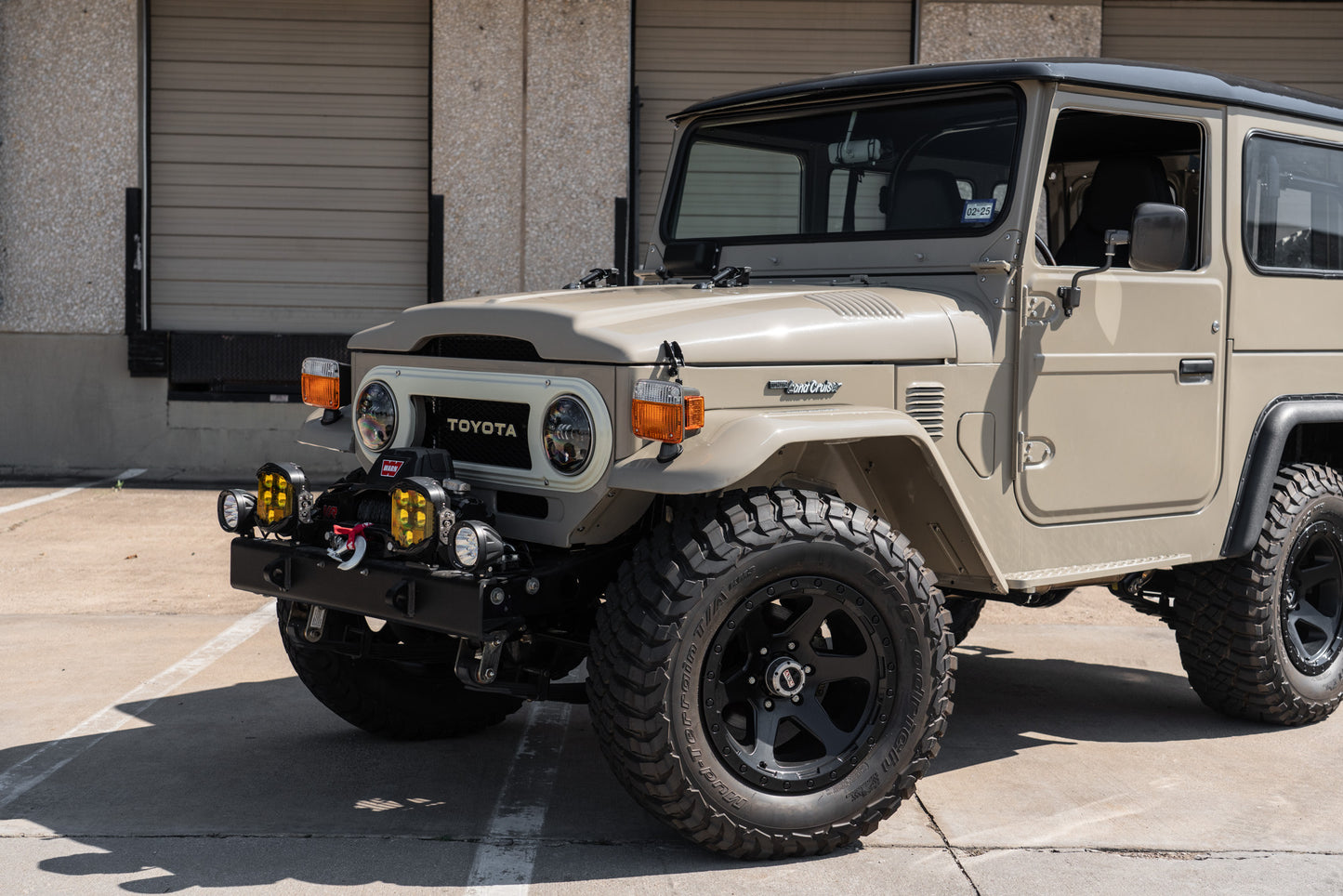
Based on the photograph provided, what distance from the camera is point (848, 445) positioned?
416 centimetres

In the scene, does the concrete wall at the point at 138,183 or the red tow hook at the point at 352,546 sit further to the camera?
the concrete wall at the point at 138,183

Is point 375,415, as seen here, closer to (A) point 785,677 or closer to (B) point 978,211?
(A) point 785,677

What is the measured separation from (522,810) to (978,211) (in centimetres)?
238

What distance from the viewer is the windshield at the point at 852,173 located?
4539 mm

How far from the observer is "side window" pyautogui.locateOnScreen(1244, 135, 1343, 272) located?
5.16 metres

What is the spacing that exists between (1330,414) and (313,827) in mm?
4004

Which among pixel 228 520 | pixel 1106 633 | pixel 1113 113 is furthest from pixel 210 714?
pixel 1106 633

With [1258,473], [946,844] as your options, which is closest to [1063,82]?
[1258,473]

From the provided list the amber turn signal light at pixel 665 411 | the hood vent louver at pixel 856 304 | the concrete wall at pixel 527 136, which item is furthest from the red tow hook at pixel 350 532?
the concrete wall at pixel 527 136

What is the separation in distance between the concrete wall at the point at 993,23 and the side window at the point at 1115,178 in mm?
6630

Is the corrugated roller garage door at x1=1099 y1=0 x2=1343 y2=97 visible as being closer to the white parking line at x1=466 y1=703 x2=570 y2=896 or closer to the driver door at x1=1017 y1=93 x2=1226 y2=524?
the driver door at x1=1017 y1=93 x2=1226 y2=524

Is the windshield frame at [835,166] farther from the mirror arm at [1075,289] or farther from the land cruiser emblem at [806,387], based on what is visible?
the land cruiser emblem at [806,387]

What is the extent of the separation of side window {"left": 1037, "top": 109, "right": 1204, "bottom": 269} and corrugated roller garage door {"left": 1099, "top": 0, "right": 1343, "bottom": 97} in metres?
7.19

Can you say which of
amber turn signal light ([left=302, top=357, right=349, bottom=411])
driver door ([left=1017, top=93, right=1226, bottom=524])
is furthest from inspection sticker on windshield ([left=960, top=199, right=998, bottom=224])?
amber turn signal light ([left=302, top=357, right=349, bottom=411])
